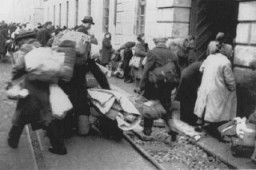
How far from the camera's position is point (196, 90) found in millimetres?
8602

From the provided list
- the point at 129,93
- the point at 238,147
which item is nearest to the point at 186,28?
the point at 129,93

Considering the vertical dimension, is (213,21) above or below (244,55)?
above

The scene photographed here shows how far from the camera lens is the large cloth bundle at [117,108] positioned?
7.22 metres

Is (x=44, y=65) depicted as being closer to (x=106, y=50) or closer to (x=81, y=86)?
(x=81, y=86)

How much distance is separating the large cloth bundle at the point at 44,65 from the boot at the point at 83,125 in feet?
4.46

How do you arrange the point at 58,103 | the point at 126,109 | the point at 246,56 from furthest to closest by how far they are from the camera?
the point at 246,56, the point at 126,109, the point at 58,103

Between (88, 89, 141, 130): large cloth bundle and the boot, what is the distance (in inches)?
12.1

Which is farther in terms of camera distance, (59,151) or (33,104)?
(59,151)

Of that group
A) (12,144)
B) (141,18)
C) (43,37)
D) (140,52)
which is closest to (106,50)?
(141,18)

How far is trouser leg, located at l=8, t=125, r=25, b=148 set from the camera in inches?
258

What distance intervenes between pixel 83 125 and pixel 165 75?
1.60m

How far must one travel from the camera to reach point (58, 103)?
20.6 ft

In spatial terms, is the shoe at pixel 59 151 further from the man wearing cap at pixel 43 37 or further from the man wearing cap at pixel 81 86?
the man wearing cap at pixel 43 37

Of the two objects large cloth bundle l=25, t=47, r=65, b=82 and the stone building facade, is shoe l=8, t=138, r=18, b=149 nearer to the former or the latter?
large cloth bundle l=25, t=47, r=65, b=82
